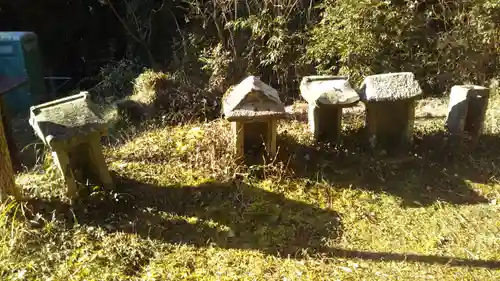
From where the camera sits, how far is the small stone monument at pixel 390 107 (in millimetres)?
4098

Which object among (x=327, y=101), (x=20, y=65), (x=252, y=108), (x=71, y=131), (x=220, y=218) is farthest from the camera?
(x=20, y=65)

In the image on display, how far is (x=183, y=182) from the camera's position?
4051 mm

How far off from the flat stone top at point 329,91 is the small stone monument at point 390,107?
0.59ft

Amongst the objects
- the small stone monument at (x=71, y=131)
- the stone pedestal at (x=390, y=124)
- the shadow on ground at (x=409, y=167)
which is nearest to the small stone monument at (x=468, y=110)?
the shadow on ground at (x=409, y=167)

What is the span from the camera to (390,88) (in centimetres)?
412

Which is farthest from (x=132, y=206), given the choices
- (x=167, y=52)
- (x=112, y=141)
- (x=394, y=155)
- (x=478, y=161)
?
(x=167, y=52)

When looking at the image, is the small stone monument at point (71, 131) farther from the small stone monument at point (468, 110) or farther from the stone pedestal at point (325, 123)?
the small stone monument at point (468, 110)

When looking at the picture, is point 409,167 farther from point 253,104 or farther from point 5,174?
point 5,174

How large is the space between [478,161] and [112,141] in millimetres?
4141

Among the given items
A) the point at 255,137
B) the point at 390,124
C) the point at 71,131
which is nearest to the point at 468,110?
the point at 390,124

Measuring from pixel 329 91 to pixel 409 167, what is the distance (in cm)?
111

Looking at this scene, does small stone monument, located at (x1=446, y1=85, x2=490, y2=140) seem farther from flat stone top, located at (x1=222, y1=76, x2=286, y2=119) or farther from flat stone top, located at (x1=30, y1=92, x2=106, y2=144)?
flat stone top, located at (x1=30, y1=92, x2=106, y2=144)

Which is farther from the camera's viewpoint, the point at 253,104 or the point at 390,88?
the point at 390,88

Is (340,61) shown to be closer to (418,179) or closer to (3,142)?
(418,179)
